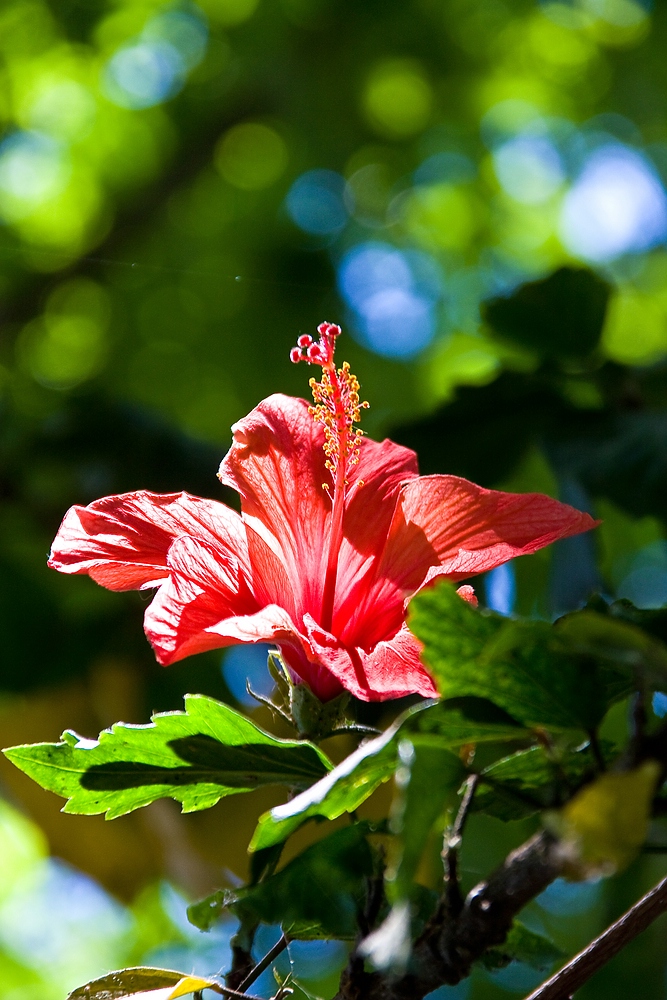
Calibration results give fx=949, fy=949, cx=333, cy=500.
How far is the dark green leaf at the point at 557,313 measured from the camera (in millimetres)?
1263

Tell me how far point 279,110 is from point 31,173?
996 millimetres

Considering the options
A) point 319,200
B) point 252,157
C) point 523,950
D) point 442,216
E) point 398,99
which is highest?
point 398,99

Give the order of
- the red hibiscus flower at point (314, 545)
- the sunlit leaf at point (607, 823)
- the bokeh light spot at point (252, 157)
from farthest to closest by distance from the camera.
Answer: the bokeh light spot at point (252, 157) → the red hibiscus flower at point (314, 545) → the sunlit leaf at point (607, 823)

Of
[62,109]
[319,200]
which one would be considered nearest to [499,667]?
[319,200]

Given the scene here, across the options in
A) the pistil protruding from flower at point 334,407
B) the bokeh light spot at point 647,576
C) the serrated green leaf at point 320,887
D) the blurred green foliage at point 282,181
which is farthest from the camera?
the blurred green foliage at point 282,181

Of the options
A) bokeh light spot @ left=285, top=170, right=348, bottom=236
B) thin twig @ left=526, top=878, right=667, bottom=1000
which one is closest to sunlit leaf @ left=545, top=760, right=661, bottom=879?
thin twig @ left=526, top=878, right=667, bottom=1000

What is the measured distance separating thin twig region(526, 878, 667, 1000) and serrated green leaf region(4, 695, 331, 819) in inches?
6.2

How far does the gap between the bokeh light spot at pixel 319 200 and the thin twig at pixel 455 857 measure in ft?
11.5

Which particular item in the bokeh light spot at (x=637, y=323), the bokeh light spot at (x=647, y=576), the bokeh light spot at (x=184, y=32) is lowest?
the bokeh light spot at (x=647, y=576)

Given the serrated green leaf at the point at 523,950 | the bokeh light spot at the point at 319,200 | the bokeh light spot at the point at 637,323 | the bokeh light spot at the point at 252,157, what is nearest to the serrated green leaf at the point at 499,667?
the serrated green leaf at the point at 523,950

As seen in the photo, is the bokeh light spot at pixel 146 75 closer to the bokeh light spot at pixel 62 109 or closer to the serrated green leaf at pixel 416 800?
the bokeh light spot at pixel 62 109

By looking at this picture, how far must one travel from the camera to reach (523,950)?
62 centimetres

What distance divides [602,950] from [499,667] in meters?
0.17

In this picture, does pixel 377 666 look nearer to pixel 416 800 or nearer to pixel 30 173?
pixel 416 800
